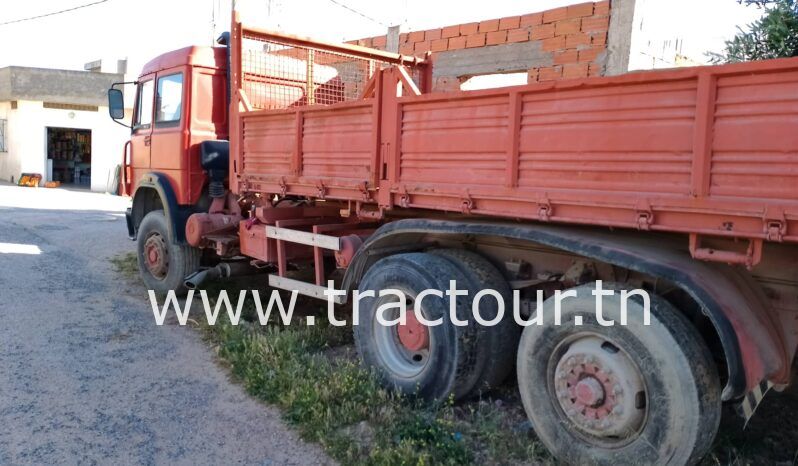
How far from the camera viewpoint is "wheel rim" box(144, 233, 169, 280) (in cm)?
709

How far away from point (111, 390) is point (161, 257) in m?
2.78

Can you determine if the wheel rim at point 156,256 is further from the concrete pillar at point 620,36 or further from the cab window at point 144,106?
the concrete pillar at point 620,36

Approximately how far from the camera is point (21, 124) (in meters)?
23.1

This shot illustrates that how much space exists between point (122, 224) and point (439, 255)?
11151 mm

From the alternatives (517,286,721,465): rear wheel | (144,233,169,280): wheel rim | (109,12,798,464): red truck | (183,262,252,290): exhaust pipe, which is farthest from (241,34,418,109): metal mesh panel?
(517,286,721,465): rear wheel

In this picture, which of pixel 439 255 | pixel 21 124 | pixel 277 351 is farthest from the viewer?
pixel 21 124

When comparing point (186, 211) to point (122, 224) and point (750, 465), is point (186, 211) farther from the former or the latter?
point (122, 224)

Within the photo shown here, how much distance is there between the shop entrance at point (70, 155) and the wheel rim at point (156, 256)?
66.3 ft

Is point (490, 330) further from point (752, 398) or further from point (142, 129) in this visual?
point (142, 129)

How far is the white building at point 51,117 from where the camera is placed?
2266 centimetres

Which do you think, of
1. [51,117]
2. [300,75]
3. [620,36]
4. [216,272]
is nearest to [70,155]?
[51,117]

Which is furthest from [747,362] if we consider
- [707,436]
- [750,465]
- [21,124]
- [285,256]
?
[21,124]

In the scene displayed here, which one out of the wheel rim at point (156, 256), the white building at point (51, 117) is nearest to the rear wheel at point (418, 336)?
the wheel rim at point (156, 256)

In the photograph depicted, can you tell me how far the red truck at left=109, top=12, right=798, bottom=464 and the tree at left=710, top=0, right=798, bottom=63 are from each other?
120 inches
